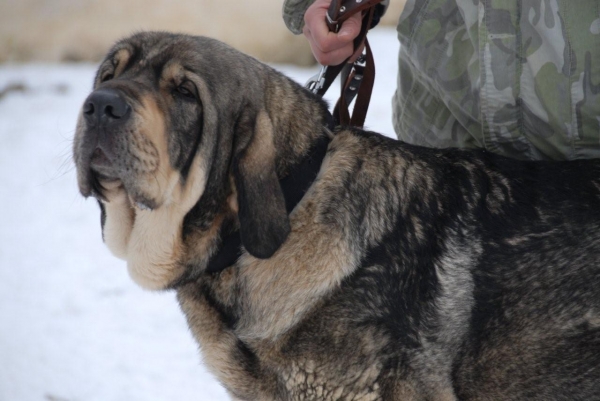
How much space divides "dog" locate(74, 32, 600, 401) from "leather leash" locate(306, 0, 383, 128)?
664 millimetres

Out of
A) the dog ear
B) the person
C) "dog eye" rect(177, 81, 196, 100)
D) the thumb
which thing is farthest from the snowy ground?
the person

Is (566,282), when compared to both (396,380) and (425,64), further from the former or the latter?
(425,64)

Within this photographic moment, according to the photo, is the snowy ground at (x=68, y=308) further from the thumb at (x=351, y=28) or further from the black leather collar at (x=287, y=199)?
the thumb at (x=351, y=28)

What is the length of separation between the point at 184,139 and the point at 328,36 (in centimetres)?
105

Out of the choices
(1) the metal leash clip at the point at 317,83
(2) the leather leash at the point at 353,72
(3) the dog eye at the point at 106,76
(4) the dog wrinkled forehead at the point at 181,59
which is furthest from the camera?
(1) the metal leash clip at the point at 317,83

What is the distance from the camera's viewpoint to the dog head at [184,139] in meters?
2.68

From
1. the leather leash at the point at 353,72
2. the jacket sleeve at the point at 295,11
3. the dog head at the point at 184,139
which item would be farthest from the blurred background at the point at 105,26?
the dog head at the point at 184,139

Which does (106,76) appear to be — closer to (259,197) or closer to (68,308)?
(259,197)

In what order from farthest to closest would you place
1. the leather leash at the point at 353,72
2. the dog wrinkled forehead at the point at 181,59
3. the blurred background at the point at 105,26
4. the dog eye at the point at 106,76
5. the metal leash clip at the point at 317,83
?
the blurred background at the point at 105,26, the metal leash clip at the point at 317,83, the leather leash at the point at 353,72, the dog eye at the point at 106,76, the dog wrinkled forehead at the point at 181,59

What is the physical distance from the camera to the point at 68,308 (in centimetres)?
516

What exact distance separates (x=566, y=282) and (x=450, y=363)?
1.76 ft

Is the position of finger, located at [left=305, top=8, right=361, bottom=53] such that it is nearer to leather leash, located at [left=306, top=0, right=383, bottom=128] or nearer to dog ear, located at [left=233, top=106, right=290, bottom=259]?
leather leash, located at [left=306, top=0, right=383, bottom=128]

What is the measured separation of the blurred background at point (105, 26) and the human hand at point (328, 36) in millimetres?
5865

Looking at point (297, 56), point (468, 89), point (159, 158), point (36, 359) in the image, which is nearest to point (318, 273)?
point (159, 158)
